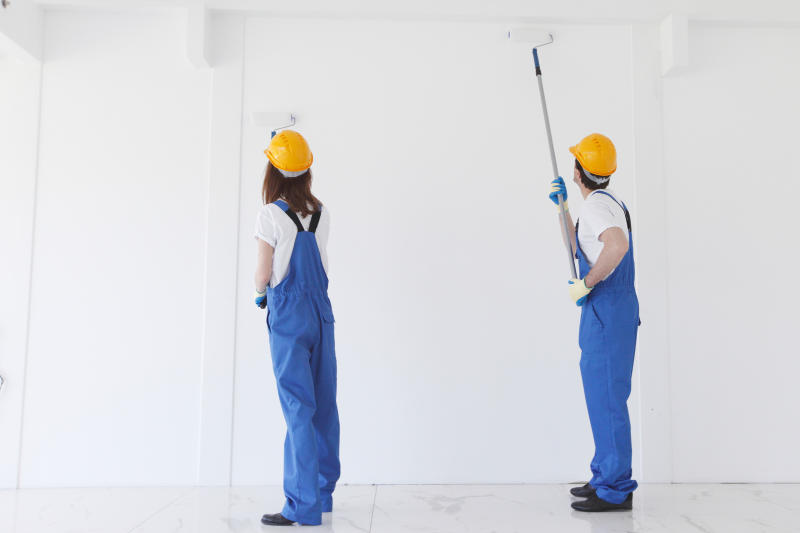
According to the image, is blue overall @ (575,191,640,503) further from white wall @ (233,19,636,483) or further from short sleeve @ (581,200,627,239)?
white wall @ (233,19,636,483)

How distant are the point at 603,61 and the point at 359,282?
1.55 meters

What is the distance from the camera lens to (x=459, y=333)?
8.70 feet

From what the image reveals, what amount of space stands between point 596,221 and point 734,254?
1074 mm

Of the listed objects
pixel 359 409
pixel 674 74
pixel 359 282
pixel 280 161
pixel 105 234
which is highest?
pixel 674 74

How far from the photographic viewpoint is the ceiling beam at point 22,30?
2453 mm

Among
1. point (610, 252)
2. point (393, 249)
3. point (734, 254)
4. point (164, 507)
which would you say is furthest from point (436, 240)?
point (164, 507)

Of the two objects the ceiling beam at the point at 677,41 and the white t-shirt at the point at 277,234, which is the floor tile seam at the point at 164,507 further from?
the ceiling beam at the point at 677,41

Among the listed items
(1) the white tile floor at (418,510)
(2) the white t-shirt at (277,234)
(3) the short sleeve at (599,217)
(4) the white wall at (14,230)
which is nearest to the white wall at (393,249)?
(4) the white wall at (14,230)

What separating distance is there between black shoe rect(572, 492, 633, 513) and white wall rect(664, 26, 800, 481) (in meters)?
0.62

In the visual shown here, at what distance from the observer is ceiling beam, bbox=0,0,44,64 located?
2.45 meters

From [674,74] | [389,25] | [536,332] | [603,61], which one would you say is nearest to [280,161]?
[389,25]

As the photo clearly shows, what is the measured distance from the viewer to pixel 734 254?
2711 millimetres

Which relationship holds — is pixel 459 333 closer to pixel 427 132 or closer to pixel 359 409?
pixel 359 409

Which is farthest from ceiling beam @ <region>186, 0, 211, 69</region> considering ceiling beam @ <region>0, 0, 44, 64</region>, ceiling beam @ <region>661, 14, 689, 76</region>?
ceiling beam @ <region>661, 14, 689, 76</region>
